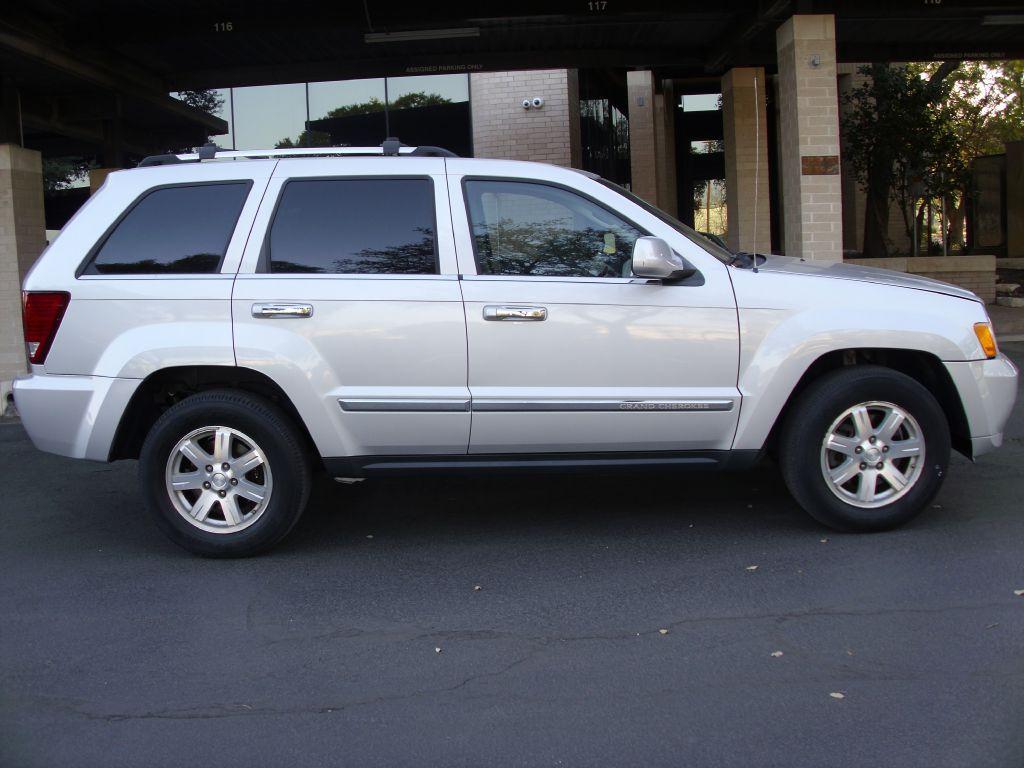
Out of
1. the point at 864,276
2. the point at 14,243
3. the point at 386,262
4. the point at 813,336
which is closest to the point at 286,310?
the point at 386,262

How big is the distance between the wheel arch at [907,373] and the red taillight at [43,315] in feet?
12.2

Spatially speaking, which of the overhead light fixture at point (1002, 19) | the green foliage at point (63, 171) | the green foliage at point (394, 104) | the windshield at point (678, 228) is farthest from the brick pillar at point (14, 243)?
the overhead light fixture at point (1002, 19)

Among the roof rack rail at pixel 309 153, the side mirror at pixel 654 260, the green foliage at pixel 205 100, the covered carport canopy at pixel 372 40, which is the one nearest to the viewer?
the side mirror at pixel 654 260

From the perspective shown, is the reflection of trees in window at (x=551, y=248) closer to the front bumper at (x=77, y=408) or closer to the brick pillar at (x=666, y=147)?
the front bumper at (x=77, y=408)

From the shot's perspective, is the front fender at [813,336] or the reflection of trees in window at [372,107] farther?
the reflection of trees in window at [372,107]

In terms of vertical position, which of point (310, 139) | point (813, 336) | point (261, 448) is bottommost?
point (261, 448)

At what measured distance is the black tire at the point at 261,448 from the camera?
5.22m

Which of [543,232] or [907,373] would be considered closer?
[543,232]

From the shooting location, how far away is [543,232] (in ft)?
17.6

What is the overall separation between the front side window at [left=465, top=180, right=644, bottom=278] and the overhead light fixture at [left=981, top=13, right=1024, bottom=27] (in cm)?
1063

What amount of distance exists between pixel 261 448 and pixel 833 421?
2921 mm

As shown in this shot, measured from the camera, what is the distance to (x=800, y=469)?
528 centimetres

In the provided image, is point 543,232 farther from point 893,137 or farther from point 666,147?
point 666,147

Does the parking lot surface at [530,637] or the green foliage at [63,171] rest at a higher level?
the green foliage at [63,171]
